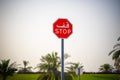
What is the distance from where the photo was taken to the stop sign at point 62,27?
4121mm

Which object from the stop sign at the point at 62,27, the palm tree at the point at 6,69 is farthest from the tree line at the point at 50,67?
the stop sign at the point at 62,27

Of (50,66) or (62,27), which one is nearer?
(62,27)

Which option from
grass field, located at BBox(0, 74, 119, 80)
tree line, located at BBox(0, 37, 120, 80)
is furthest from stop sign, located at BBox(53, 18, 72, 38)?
grass field, located at BBox(0, 74, 119, 80)

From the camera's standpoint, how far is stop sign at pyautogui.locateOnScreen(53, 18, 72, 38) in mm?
4121

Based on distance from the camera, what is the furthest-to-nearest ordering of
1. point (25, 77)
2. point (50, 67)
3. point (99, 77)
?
point (99, 77) < point (25, 77) < point (50, 67)

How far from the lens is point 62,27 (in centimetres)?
410

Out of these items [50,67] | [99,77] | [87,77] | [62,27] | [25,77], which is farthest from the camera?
Answer: [99,77]

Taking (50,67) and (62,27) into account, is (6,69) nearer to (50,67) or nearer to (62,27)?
(50,67)

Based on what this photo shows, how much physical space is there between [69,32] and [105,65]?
56564 mm

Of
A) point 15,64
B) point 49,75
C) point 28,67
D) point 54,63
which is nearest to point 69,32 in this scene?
point 49,75

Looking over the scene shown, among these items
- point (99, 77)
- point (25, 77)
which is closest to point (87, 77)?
point (99, 77)

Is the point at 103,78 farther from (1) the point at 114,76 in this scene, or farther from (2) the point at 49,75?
(2) the point at 49,75

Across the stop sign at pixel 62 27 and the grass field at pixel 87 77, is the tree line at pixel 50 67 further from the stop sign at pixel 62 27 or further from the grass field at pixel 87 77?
the stop sign at pixel 62 27

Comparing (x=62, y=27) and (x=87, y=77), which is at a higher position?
(x=62, y=27)
